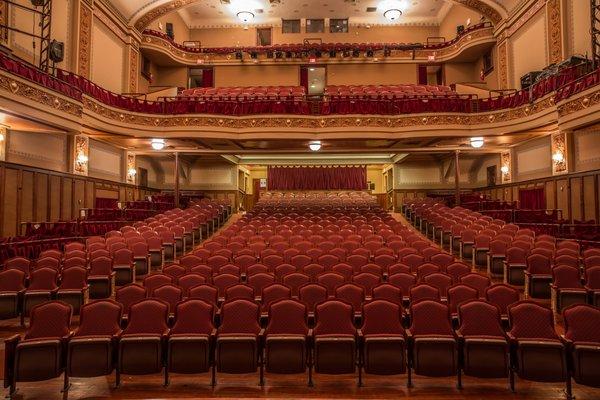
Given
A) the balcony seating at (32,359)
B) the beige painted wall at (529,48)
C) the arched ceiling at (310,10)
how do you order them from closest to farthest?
the balcony seating at (32,359), the beige painted wall at (529,48), the arched ceiling at (310,10)

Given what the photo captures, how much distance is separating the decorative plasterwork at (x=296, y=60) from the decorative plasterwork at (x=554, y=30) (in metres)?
3.61

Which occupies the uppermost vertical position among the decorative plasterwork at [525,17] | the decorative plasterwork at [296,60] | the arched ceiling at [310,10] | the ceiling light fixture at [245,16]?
the arched ceiling at [310,10]

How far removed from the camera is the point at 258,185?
67.9 ft

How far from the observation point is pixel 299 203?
15.6 m

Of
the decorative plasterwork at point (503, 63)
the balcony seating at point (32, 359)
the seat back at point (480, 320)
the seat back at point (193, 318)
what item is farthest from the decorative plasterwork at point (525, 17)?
the balcony seating at point (32, 359)

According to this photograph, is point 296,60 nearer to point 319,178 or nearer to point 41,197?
point 319,178

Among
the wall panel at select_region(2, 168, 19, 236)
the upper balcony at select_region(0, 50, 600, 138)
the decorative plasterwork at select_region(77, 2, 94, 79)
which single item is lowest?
the wall panel at select_region(2, 168, 19, 236)

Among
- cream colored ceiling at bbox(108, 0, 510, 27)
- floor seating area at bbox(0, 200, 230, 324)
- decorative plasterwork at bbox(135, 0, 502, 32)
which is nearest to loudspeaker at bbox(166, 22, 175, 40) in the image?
cream colored ceiling at bbox(108, 0, 510, 27)

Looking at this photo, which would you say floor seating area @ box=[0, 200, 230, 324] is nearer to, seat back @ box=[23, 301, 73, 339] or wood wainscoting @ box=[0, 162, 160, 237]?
seat back @ box=[23, 301, 73, 339]

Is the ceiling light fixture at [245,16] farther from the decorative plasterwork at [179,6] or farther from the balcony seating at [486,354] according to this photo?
the balcony seating at [486,354]

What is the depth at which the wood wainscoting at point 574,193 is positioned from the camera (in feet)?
31.3

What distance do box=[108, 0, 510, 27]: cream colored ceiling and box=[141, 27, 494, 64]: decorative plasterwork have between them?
187 centimetres

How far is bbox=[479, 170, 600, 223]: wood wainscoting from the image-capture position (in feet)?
31.3

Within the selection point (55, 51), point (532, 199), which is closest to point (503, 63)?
point (532, 199)
